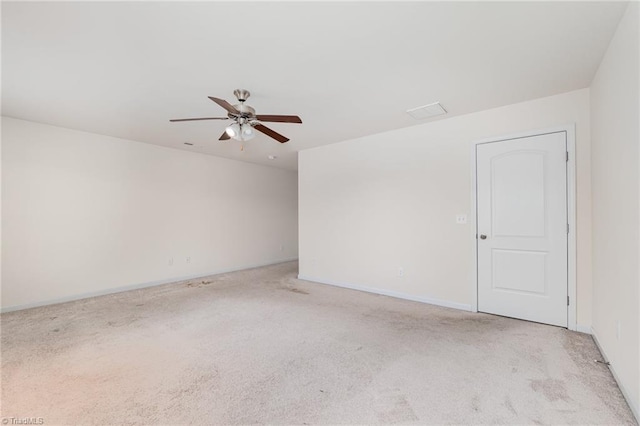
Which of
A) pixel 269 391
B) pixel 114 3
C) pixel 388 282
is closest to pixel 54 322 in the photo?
pixel 269 391

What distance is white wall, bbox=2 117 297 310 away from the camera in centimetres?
376

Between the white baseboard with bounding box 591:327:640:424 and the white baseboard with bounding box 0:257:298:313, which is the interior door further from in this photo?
the white baseboard with bounding box 0:257:298:313

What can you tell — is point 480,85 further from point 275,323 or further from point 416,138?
point 275,323

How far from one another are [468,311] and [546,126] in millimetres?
2327

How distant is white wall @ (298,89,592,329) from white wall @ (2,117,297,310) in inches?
80.3

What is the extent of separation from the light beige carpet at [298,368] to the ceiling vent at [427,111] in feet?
8.21

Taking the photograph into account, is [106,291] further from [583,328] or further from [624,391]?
[583,328]

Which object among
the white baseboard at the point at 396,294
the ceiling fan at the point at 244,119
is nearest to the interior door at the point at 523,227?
the white baseboard at the point at 396,294

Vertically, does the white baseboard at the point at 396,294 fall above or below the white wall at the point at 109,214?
below

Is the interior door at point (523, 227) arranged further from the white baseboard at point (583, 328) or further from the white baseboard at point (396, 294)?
the white baseboard at point (396, 294)

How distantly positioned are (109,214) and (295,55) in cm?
414

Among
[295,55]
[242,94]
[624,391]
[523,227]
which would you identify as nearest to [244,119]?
[242,94]

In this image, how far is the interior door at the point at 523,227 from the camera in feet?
9.92

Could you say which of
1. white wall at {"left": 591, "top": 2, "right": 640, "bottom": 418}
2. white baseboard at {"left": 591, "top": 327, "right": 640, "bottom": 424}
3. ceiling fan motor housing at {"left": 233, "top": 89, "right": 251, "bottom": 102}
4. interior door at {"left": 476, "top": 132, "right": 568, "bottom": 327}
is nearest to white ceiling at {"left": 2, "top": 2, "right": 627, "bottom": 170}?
ceiling fan motor housing at {"left": 233, "top": 89, "right": 251, "bottom": 102}
